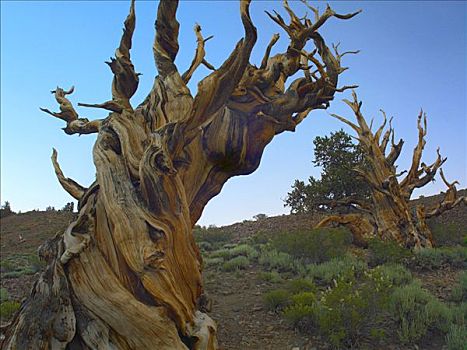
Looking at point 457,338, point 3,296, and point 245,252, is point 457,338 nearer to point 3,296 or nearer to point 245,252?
point 245,252

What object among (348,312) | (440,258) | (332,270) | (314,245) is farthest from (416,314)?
(440,258)

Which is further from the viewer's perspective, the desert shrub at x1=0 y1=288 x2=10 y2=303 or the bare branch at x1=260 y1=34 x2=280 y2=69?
the desert shrub at x1=0 y1=288 x2=10 y2=303

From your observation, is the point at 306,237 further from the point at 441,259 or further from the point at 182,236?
the point at 182,236

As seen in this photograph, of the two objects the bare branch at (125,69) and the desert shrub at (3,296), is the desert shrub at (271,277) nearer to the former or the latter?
A: the bare branch at (125,69)

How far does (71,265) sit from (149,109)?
2.02 metres

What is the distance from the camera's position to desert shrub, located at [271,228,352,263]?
8.91 m

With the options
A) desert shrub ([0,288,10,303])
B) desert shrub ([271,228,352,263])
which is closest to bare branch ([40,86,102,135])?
desert shrub ([0,288,10,303])

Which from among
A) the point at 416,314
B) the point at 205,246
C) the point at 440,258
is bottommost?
the point at 416,314

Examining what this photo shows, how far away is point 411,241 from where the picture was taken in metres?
10.3

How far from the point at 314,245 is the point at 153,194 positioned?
582cm

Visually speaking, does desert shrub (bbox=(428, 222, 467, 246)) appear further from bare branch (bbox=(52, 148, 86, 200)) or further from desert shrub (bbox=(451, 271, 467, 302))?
bare branch (bbox=(52, 148, 86, 200))

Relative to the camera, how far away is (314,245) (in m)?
8.98

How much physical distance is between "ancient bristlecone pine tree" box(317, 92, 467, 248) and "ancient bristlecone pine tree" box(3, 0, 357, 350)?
239 inches

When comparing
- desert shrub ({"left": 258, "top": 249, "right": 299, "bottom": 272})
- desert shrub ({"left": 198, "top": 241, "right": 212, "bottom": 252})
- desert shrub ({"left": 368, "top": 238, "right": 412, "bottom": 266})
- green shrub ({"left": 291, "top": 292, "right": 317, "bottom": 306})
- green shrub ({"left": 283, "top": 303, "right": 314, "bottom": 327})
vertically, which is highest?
desert shrub ({"left": 198, "top": 241, "right": 212, "bottom": 252})
